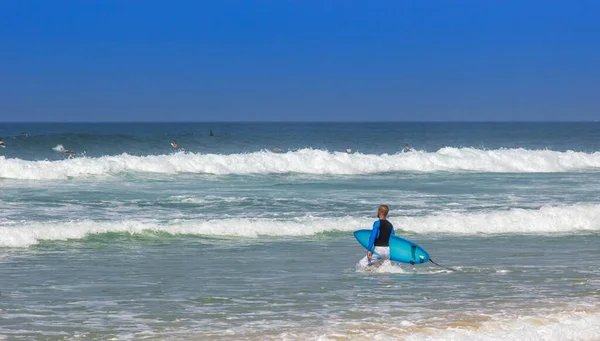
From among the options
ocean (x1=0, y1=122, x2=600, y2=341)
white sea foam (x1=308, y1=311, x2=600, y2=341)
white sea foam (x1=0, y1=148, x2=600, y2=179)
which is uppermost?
white sea foam (x1=0, y1=148, x2=600, y2=179)

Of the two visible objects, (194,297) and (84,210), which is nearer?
(194,297)

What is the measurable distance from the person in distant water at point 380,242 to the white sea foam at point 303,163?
733 inches

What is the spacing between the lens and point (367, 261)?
13578 millimetres

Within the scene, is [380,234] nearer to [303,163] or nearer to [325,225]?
[325,225]

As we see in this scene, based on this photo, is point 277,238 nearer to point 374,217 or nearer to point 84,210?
point 374,217

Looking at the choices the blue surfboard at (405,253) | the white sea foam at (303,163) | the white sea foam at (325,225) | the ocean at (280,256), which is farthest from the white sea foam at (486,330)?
the white sea foam at (303,163)

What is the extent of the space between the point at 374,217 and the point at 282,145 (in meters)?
47.8

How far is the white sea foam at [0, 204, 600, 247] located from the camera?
17078 mm

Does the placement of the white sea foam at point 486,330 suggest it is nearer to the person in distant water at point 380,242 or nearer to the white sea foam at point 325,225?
the person in distant water at point 380,242

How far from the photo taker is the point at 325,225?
1880cm

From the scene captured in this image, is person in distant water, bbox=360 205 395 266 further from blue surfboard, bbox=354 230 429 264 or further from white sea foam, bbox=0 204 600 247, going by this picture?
white sea foam, bbox=0 204 600 247

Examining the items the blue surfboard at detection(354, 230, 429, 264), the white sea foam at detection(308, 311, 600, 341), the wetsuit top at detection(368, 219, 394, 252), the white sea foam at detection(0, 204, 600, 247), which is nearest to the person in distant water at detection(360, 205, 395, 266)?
the wetsuit top at detection(368, 219, 394, 252)

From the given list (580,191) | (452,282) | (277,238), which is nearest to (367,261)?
(452,282)

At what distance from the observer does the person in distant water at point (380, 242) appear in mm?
13602
